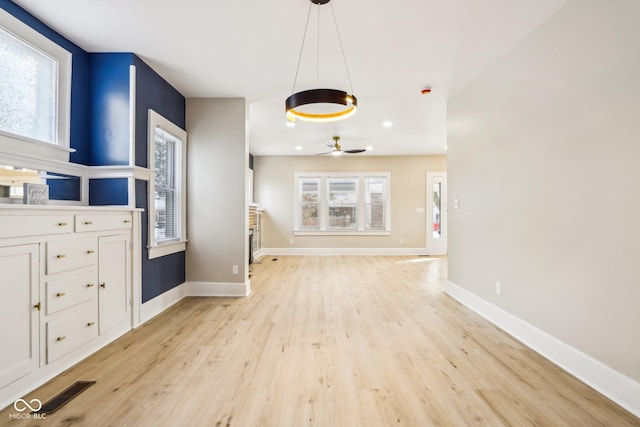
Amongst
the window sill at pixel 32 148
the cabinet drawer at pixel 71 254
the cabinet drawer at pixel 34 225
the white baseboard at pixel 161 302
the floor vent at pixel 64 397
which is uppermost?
the window sill at pixel 32 148

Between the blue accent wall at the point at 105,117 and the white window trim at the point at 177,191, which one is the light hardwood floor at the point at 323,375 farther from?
the blue accent wall at the point at 105,117

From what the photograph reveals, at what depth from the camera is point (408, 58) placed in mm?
3154

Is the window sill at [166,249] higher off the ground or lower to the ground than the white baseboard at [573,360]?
higher

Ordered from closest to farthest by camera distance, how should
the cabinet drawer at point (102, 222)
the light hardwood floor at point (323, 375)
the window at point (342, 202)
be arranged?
the light hardwood floor at point (323, 375), the cabinet drawer at point (102, 222), the window at point (342, 202)

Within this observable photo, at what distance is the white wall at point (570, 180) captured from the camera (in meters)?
1.85

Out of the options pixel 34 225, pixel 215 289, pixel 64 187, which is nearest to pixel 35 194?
pixel 34 225

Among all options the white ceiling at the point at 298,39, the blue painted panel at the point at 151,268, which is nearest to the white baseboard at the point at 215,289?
the blue painted panel at the point at 151,268

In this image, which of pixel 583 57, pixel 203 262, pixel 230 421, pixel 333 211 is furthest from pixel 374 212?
pixel 230 421

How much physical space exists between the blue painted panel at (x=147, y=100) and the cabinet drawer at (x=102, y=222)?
0.61 m

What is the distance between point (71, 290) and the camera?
2.27m

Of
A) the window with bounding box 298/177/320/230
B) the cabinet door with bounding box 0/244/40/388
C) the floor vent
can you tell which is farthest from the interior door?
the cabinet door with bounding box 0/244/40/388

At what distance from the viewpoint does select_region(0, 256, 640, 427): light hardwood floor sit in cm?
172

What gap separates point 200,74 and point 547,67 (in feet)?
11.1

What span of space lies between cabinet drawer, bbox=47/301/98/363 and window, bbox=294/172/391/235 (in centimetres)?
617
